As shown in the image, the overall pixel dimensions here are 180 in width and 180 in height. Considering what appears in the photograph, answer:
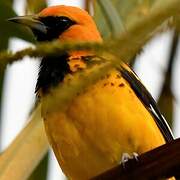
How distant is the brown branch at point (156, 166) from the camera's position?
0.80m

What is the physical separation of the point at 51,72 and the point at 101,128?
1.31ft

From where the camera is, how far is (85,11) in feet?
8.39

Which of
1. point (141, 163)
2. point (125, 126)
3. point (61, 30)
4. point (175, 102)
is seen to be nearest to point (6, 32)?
point (61, 30)

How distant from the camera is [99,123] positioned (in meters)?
2.03

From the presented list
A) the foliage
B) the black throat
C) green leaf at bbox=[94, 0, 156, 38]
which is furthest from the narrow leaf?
green leaf at bbox=[94, 0, 156, 38]

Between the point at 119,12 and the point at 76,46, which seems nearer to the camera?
the point at 76,46

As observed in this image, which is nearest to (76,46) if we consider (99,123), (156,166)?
(156,166)

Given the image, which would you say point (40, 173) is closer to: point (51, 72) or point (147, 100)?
point (51, 72)

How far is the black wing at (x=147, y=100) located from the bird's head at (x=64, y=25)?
37cm

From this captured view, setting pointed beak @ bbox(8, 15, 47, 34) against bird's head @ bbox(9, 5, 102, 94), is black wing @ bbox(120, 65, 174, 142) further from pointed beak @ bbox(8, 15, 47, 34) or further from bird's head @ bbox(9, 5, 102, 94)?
pointed beak @ bbox(8, 15, 47, 34)

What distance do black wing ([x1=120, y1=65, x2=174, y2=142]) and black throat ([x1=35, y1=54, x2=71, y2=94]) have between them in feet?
0.89

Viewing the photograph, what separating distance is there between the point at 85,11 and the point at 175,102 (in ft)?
2.25

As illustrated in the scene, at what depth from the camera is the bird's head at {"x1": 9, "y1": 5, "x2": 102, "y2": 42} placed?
259 cm

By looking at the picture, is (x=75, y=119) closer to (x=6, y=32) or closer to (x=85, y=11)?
(x=6, y=32)
